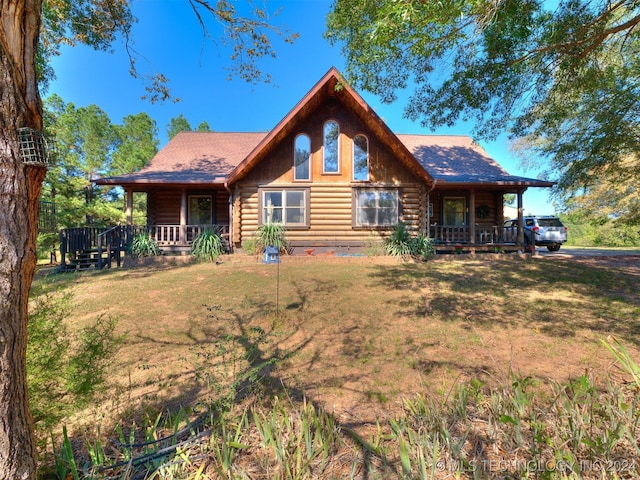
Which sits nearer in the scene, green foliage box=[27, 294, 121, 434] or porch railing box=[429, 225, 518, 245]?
green foliage box=[27, 294, 121, 434]

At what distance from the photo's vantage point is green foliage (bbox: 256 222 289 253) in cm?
1089

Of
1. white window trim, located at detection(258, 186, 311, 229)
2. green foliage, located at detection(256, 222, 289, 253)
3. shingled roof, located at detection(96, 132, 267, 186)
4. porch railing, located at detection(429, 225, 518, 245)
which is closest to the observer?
green foliage, located at detection(256, 222, 289, 253)

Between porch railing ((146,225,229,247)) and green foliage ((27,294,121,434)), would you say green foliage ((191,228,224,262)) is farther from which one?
green foliage ((27,294,121,434))

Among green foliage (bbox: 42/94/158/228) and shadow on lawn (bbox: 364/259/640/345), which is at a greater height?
green foliage (bbox: 42/94/158/228)

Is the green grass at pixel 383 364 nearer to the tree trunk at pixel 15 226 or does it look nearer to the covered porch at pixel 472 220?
the tree trunk at pixel 15 226

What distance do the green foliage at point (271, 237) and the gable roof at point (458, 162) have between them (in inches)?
271

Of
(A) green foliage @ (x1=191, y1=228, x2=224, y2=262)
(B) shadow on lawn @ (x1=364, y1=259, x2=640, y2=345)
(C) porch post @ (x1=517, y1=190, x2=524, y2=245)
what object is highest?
(C) porch post @ (x1=517, y1=190, x2=524, y2=245)

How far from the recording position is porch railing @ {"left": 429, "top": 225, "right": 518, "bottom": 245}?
12.7 meters

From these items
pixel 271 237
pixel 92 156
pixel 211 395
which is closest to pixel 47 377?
pixel 211 395

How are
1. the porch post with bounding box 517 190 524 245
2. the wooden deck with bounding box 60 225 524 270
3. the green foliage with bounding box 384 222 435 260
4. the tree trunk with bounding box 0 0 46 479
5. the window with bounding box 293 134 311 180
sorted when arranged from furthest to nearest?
the porch post with bounding box 517 190 524 245 → the window with bounding box 293 134 311 180 → the green foliage with bounding box 384 222 435 260 → the wooden deck with bounding box 60 225 524 270 → the tree trunk with bounding box 0 0 46 479

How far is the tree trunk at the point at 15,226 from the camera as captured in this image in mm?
1443

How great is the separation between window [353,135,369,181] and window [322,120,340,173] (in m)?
0.73

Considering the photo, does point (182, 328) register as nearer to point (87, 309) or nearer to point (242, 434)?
point (87, 309)

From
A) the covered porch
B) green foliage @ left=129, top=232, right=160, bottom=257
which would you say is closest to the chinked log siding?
the covered porch
